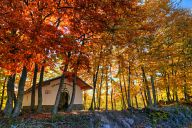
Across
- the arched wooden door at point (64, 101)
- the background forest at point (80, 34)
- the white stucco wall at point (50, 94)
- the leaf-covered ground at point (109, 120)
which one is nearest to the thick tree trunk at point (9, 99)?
the background forest at point (80, 34)

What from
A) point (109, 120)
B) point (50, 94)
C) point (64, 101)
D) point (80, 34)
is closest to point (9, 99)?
point (80, 34)

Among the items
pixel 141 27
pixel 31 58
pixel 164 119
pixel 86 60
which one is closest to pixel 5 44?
pixel 31 58

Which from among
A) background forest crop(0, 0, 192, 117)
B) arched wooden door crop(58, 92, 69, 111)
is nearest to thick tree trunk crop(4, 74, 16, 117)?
background forest crop(0, 0, 192, 117)

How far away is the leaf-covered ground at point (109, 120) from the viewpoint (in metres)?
10.3

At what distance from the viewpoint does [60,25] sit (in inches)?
542

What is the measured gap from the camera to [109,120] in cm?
1238

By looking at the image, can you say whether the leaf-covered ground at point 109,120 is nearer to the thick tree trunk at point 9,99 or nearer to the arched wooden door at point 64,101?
the thick tree trunk at point 9,99

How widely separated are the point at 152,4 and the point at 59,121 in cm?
1266

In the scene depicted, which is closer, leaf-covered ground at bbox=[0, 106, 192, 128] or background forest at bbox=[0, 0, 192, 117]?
background forest at bbox=[0, 0, 192, 117]

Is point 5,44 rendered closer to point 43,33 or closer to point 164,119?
point 43,33

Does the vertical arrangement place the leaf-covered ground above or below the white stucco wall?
below

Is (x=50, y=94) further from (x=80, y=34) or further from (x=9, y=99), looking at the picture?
(x=80, y=34)

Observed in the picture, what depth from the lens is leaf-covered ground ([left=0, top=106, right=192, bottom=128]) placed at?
33.8 feet

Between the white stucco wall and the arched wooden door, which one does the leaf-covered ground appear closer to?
the white stucco wall
